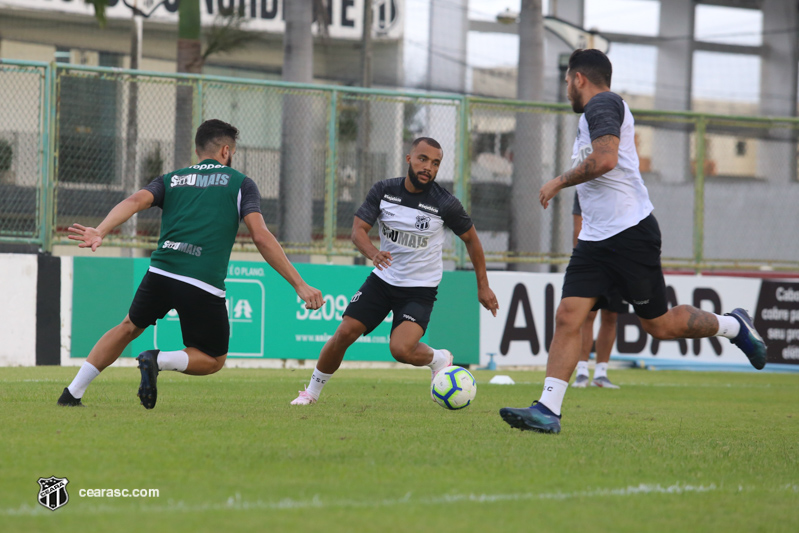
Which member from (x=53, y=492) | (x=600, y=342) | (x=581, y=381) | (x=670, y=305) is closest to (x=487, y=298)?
(x=600, y=342)

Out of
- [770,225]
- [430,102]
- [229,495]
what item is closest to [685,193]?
[770,225]

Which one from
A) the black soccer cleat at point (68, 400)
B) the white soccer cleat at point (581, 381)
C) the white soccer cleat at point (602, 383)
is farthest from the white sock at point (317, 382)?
the white soccer cleat at point (602, 383)

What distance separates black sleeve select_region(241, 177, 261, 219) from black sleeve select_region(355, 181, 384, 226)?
1316 mm

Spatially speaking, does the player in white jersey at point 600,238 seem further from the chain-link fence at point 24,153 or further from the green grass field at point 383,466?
the chain-link fence at point 24,153

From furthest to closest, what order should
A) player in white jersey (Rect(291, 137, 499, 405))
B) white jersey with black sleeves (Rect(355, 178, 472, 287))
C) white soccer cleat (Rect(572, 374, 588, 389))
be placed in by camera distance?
white soccer cleat (Rect(572, 374, 588, 389)) → white jersey with black sleeves (Rect(355, 178, 472, 287)) → player in white jersey (Rect(291, 137, 499, 405))

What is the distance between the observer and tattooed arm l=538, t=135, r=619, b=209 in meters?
5.68

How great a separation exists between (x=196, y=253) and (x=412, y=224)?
1894 millimetres

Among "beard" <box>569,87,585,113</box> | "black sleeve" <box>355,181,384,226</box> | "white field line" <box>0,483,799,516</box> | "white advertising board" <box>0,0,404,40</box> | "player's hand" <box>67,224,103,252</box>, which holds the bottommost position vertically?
"white field line" <box>0,483,799,516</box>

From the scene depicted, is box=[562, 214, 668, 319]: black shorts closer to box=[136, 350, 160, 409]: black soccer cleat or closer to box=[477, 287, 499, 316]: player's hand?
box=[477, 287, 499, 316]: player's hand

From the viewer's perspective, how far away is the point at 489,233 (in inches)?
543

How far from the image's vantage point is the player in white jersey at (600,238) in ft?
18.9

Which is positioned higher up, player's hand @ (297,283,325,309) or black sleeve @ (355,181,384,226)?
black sleeve @ (355,181,384,226)

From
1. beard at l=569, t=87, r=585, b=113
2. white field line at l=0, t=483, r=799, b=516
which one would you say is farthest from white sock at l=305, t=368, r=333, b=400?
white field line at l=0, t=483, r=799, b=516

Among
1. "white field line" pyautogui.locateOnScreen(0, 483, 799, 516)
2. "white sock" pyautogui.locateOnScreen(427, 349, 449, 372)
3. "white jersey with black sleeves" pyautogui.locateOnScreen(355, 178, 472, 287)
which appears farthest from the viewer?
"white sock" pyautogui.locateOnScreen(427, 349, 449, 372)
